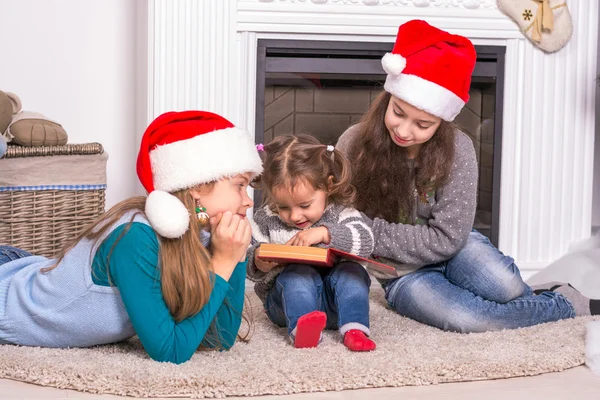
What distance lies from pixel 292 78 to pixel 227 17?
275 millimetres

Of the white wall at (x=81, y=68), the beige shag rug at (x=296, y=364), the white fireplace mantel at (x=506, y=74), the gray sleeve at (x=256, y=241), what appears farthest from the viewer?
the white wall at (x=81, y=68)

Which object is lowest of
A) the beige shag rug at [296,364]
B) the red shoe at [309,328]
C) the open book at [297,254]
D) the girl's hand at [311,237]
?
the beige shag rug at [296,364]

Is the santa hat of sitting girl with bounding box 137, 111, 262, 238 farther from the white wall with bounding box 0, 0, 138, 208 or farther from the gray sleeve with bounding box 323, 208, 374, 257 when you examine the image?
the white wall with bounding box 0, 0, 138, 208

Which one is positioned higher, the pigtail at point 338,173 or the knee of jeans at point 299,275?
the pigtail at point 338,173

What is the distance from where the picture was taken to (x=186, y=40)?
235 cm

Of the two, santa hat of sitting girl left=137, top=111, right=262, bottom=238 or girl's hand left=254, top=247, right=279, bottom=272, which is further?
girl's hand left=254, top=247, right=279, bottom=272

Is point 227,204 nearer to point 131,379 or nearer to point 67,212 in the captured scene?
point 131,379

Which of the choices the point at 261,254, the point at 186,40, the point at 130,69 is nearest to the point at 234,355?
the point at 261,254

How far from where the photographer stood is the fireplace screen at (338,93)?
2.45 meters

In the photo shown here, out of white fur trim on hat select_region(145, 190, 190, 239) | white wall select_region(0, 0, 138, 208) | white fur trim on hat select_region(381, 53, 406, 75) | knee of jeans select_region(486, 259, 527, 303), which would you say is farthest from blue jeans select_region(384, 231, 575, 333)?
white wall select_region(0, 0, 138, 208)

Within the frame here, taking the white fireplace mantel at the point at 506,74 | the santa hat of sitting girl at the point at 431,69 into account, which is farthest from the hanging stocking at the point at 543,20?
the santa hat of sitting girl at the point at 431,69

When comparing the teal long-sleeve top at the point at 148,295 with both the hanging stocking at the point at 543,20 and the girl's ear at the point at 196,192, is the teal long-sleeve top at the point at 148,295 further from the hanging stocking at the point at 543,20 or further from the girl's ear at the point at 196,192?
the hanging stocking at the point at 543,20

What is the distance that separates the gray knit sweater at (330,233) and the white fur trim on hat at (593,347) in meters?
0.46

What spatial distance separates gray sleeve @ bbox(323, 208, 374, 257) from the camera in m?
1.63
